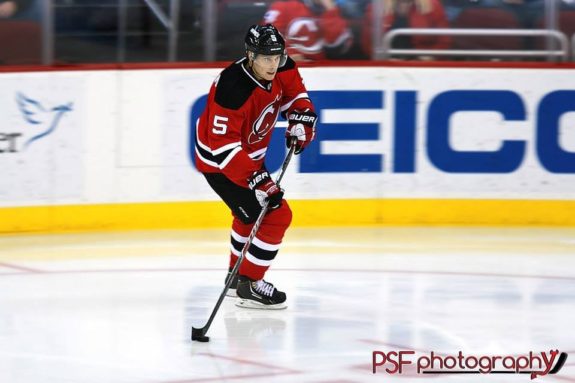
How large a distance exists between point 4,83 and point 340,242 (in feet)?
7.72

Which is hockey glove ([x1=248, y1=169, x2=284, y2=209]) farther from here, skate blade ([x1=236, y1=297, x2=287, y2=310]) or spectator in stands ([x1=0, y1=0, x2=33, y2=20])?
spectator in stands ([x1=0, y1=0, x2=33, y2=20])

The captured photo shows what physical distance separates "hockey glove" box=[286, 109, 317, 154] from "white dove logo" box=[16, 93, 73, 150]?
2.70m

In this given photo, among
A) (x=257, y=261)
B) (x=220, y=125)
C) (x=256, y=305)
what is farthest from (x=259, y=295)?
(x=220, y=125)

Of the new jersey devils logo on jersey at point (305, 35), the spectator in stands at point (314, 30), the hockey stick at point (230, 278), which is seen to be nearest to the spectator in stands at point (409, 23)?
the spectator in stands at point (314, 30)

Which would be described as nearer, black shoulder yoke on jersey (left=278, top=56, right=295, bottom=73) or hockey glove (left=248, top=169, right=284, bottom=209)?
hockey glove (left=248, top=169, right=284, bottom=209)

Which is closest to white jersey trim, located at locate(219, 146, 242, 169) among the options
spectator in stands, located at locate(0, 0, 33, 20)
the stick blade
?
the stick blade

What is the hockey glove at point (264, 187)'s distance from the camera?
548 cm

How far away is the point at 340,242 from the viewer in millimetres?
7961

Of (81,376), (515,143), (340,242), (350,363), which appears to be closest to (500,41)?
(515,143)

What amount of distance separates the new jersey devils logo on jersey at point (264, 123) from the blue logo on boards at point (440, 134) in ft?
8.49

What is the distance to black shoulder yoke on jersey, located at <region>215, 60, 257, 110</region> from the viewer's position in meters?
5.58

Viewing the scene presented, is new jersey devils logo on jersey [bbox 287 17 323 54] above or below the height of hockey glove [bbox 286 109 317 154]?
above

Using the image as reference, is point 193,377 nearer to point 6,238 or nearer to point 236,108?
point 236,108

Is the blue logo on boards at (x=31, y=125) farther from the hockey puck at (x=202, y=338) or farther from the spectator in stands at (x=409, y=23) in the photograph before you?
the hockey puck at (x=202, y=338)
